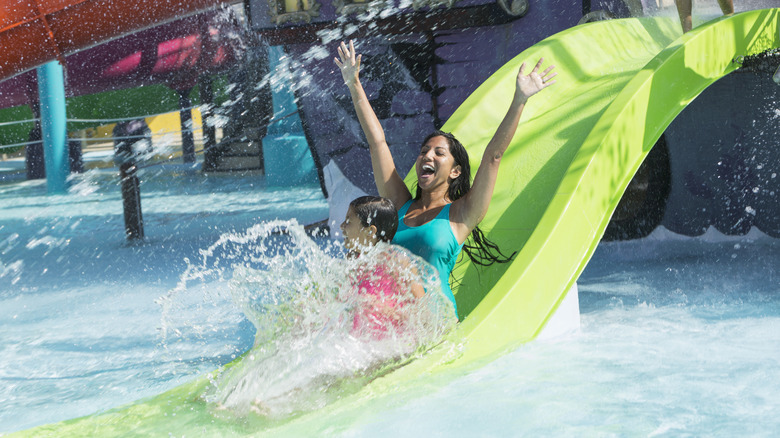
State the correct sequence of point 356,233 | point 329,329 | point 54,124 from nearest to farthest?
point 329,329 → point 356,233 → point 54,124

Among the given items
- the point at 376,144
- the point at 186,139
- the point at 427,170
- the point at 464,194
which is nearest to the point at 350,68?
the point at 376,144

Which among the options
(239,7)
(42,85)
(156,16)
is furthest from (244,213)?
(239,7)

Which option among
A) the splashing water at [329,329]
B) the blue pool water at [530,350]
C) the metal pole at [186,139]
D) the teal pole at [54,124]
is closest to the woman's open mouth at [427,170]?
the splashing water at [329,329]

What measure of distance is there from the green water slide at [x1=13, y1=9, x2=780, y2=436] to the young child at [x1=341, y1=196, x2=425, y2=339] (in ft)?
0.54

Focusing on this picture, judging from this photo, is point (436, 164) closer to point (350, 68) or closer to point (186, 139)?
point (350, 68)

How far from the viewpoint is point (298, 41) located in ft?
18.3

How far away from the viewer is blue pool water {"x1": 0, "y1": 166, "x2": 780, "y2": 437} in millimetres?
2227

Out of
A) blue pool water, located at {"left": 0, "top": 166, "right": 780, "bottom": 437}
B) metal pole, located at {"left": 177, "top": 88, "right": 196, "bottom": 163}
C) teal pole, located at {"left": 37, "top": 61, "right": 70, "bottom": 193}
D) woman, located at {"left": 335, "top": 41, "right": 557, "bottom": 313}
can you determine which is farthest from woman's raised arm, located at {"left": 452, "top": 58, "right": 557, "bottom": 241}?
metal pole, located at {"left": 177, "top": 88, "right": 196, "bottom": 163}

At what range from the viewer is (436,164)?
259 cm

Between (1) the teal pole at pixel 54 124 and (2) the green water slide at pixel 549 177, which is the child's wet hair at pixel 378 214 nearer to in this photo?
(2) the green water slide at pixel 549 177

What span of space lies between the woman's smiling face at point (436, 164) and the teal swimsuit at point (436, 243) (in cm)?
16

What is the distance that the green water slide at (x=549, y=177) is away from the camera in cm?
212

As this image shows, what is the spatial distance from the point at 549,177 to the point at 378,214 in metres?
1.12

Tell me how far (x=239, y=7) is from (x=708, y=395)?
11.5 metres
